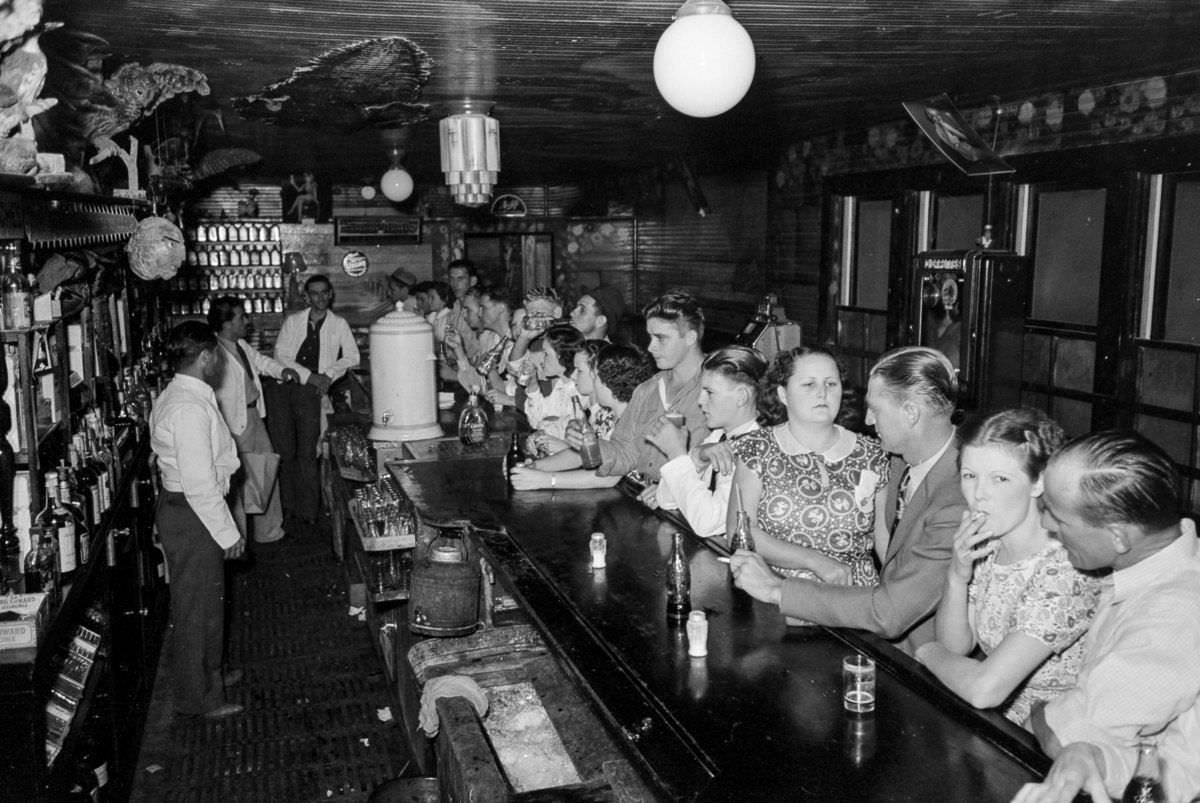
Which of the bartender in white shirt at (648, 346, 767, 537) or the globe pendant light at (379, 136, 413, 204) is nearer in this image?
the bartender in white shirt at (648, 346, 767, 537)

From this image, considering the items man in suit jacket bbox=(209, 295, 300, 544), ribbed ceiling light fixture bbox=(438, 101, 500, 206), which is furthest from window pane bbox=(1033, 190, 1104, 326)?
man in suit jacket bbox=(209, 295, 300, 544)

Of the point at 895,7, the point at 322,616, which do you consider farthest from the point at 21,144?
the point at 322,616

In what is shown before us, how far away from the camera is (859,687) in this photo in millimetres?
2215

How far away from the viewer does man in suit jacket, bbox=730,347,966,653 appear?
8.54 ft

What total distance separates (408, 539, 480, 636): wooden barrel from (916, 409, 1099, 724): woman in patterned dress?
2.05 m

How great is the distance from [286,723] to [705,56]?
158 inches

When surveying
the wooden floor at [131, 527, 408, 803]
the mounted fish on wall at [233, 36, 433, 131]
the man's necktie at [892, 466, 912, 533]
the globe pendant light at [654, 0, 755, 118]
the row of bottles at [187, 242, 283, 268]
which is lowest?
the wooden floor at [131, 527, 408, 803]

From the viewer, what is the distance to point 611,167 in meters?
12.4

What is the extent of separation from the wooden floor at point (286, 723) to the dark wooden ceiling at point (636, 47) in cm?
321

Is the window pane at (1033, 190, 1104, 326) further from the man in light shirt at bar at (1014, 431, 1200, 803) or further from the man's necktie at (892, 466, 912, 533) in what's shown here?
the man in light shirt at bar at (1014, 431, 1200, 803)

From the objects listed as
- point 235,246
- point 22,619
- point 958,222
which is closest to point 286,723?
point 22,619

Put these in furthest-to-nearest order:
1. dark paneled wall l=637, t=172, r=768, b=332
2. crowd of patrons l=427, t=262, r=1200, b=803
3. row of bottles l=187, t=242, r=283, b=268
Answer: row of bottles l=187, t=242, r=283, b=268
dark paneled wall l=637, t=172, r=768, b=332
crowd of patrons l=427, t=262, r=1200, b=803

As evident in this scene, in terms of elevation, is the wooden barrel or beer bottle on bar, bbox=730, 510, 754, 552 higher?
beer bottle on bar, bbox=730, 510, 754, 552

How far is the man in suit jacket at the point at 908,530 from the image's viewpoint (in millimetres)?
2604
